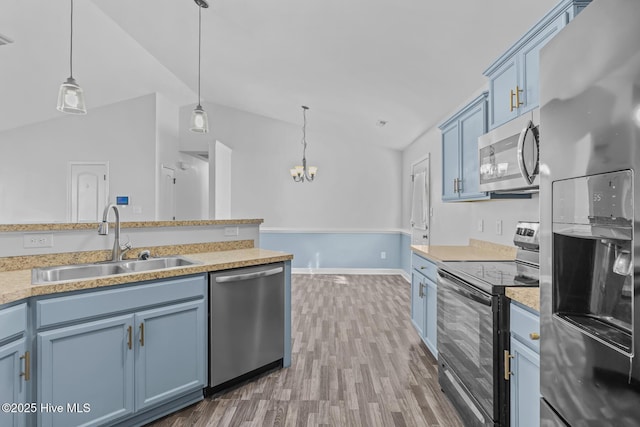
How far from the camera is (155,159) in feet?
19.5

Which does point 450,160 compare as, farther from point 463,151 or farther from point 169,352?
point 169,352

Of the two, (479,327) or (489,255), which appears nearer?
(479,327)

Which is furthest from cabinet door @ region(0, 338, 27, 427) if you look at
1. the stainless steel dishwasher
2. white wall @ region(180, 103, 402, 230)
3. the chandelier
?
white wall @ region(180, 103, 402, 230)

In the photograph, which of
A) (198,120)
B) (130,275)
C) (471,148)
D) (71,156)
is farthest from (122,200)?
(471,148)

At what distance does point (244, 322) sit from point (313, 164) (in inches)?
187

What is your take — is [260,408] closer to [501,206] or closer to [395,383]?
[395,383]

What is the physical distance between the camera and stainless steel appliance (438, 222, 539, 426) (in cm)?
163

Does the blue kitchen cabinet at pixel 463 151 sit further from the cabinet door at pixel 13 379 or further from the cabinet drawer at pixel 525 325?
the cabinet door at pixel 13 379

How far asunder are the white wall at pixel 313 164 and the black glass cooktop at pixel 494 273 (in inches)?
176

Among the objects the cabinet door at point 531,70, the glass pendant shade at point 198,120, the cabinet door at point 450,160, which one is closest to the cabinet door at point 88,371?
the glass pendant shade at point 198,120

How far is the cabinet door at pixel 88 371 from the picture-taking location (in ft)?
5.35

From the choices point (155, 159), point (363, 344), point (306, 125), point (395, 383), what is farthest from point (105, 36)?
point (395, 383)

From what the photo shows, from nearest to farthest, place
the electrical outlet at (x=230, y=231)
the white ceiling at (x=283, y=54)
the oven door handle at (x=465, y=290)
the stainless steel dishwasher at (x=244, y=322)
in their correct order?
the oven door handle at (x=465, y=290), the stainless steel dishwasher at (x=244, y=322), the white ceiling at (x=283, y=54), the electrical outlet at (x=230, y=231)

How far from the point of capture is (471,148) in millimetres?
2773
